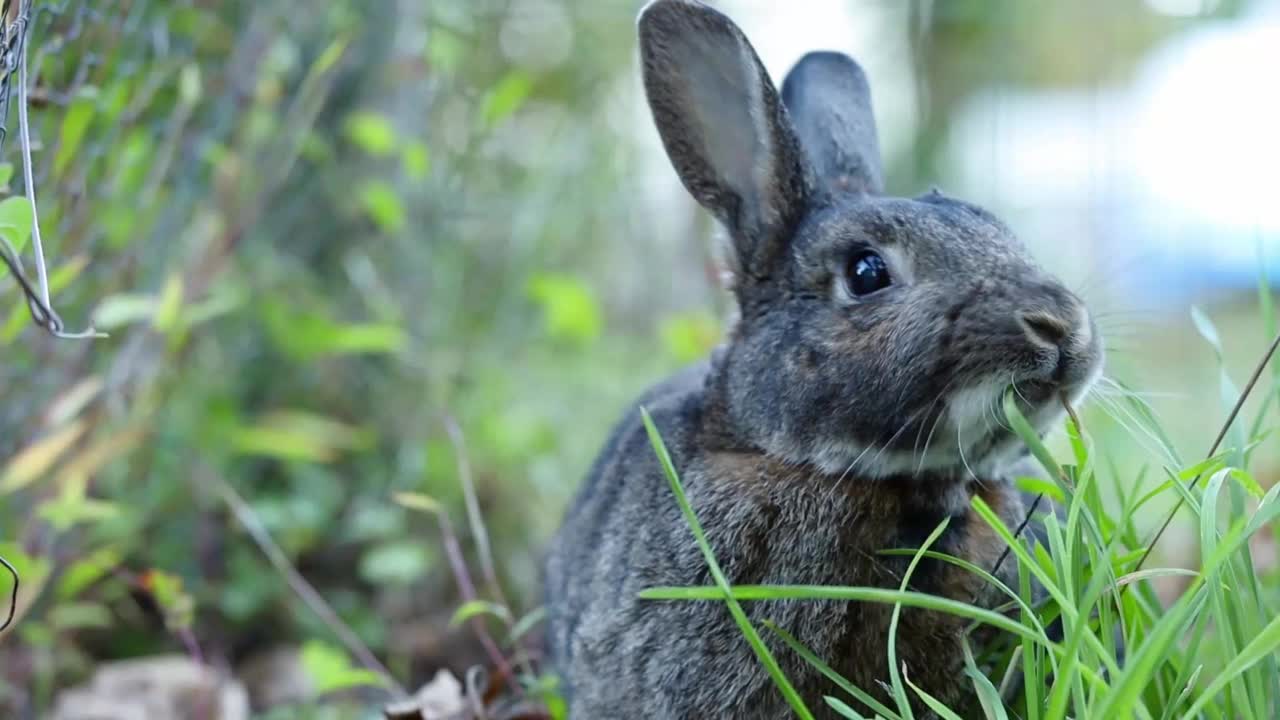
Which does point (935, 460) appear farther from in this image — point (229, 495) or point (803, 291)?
point (229, 495)

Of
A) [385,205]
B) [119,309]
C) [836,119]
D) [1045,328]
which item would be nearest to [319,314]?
[385,205]

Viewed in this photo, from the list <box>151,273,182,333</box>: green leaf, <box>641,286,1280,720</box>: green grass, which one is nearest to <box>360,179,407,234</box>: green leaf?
<box>151,273,182,333</box>: green leaf

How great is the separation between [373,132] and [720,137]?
1888 mm

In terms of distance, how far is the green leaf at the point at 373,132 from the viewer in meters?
4.15

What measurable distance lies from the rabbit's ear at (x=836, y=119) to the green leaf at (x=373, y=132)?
5.20ft

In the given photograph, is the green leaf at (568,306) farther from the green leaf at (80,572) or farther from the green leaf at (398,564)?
the green leaf at (80,572)

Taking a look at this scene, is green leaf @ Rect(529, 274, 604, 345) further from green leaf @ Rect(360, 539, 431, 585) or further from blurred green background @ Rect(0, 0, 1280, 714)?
green leaf @ Rect(360, 539, 431, 585)

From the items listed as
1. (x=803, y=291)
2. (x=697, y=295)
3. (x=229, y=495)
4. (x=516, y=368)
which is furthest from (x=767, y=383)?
(x=697, y=295)

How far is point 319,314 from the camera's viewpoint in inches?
180

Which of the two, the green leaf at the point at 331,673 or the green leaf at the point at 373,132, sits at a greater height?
the green leaf at the point at 373,132

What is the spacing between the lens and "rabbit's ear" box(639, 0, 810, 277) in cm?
254

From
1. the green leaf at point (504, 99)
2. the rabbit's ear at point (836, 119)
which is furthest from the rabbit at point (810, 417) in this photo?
the green leaf at point (504, 99)

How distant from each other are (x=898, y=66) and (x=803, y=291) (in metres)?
8.12

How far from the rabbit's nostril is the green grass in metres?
0.17
